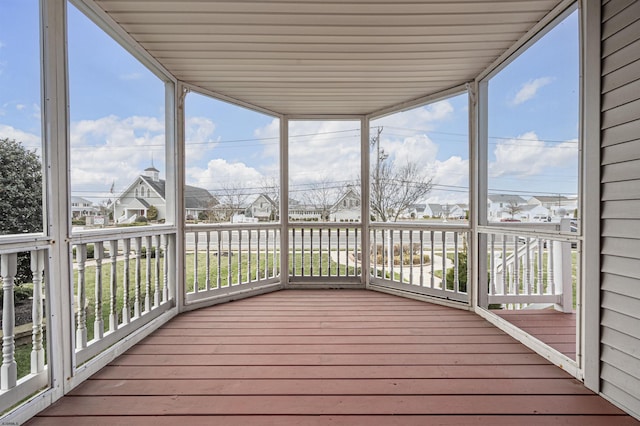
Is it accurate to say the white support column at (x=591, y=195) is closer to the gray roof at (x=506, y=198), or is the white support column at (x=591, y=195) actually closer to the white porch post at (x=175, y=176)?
the gray roof at (x=506, y=198)

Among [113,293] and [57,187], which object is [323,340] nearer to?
[113,293]

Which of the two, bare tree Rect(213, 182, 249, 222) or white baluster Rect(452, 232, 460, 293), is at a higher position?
bare tree Rect(213, 182, 249, 222)

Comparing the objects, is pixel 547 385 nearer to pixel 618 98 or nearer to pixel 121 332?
pixel 618 98

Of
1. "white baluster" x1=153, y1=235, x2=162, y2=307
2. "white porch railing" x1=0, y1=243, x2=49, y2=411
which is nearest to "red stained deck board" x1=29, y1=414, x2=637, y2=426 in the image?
"white porch railing" x1=0, y1=243, x2=49, y2=411

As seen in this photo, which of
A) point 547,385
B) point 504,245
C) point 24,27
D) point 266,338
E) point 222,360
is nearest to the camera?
point 24,27

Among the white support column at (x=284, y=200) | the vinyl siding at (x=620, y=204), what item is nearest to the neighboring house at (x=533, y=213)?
the vinyl siding at (x=620, y=204)

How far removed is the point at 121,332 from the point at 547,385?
2888 millimetres

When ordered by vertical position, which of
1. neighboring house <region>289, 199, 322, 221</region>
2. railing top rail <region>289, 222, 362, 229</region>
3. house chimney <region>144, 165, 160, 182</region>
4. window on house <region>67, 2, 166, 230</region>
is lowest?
railing top rail <region>289, 222, 362, 229</region>

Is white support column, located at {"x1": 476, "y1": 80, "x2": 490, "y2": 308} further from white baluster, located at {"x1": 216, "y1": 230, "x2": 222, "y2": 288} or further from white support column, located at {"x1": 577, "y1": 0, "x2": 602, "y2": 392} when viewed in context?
white baluster, located at {"x1": 216, "y1": 230, "x2": 222, "y2": 288}

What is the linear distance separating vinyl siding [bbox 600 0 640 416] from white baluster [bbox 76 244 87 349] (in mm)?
3141

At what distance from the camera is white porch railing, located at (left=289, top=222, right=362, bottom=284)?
4.23m

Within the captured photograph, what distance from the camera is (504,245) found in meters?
3.15

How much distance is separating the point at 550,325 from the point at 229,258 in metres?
3.25

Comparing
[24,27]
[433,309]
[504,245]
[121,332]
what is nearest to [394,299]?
[433,309]
